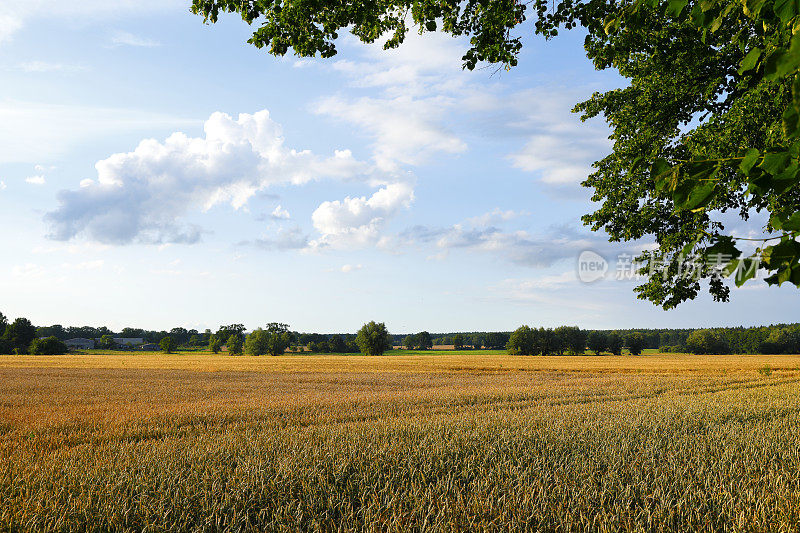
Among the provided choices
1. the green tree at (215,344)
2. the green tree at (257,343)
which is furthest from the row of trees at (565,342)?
the green tree at (215,344)

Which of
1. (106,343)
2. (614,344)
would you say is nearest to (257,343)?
(106,343)

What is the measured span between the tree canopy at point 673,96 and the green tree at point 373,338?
9161 centimetres

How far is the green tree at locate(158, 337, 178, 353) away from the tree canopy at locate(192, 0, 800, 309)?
124843 mm

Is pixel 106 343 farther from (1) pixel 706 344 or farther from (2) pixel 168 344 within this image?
(1) pixel 706 344

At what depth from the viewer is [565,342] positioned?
368ft

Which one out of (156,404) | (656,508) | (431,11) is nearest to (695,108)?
(431,11)

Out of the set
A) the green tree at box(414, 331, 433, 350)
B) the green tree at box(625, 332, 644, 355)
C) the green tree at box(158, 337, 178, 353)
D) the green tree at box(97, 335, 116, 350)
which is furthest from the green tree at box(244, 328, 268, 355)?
the green tree at box(625, 332, 644, 355)

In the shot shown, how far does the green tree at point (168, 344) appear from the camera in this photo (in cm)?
11900

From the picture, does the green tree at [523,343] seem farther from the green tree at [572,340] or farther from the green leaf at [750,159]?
the green leaf at [750,159]

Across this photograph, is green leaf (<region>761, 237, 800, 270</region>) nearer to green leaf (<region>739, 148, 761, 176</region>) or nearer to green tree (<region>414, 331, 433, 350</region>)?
green leaf (<region>739, 148, 761, 176</region>)

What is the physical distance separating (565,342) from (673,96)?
349 ft

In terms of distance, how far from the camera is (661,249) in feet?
46.0

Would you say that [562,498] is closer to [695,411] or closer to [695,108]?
[695,411]

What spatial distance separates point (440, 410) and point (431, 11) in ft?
35.9
